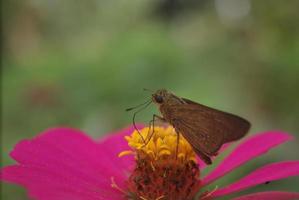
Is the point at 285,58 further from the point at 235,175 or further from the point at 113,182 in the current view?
the point at 113,182

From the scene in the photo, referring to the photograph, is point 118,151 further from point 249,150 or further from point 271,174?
point 271,174

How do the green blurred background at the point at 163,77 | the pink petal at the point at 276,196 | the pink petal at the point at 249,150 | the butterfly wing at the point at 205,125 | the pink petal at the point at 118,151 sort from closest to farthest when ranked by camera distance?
the pink petal at the point at 276,196, the butterfly wing at the point at 205,125, the pink petal at the point at 249,150, the pink petal at the point at 118,151, the green blurred background at the point at 163,77

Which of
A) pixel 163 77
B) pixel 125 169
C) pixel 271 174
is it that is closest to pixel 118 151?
pixel 125 169

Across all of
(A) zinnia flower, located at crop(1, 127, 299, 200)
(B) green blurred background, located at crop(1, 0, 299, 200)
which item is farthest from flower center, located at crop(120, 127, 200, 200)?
(B) green blurred background, located at crop(1, 0, 299, 200)

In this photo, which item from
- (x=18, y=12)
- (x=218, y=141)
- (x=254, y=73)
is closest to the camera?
(x=218, y=141)

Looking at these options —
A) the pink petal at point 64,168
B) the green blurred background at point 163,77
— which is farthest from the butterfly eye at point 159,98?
the green blurred background at point 163,77

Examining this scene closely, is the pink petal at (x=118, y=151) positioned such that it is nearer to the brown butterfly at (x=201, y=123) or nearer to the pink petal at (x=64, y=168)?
the pink petal at (x=64, y=168)

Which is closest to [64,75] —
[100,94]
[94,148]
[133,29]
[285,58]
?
[100,94]

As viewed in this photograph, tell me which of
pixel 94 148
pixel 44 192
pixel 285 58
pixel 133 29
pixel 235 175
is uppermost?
pixel 133 29
